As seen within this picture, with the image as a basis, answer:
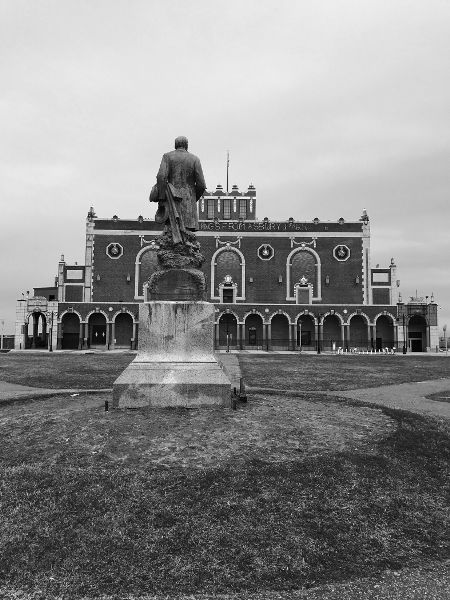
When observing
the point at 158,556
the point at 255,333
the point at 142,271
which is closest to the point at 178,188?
the point at 158,556

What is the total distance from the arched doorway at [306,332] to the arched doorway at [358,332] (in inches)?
153

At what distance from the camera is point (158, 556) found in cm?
367

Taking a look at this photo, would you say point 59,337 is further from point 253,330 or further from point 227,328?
point 253,330

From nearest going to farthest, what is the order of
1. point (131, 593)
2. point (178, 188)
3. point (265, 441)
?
point (131, 593) → point (265, 441) → point (178, 188)

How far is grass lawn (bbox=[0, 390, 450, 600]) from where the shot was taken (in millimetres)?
3520

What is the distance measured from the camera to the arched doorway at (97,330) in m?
49.9

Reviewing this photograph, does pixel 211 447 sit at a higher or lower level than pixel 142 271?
lower

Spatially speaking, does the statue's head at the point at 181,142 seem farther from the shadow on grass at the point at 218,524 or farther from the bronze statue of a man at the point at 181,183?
the shadow on grass at the point at 218,524

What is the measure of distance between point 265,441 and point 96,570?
2.90m

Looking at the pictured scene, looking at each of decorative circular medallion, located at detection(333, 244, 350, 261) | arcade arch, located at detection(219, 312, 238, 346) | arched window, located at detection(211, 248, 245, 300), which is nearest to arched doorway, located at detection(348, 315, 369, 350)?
decorative circular medallion, located at detection(333, 244, 350, 261)

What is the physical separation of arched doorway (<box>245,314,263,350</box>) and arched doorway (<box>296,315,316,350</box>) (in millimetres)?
4075

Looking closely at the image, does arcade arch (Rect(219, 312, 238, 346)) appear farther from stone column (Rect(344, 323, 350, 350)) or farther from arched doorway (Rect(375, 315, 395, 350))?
arched doorway (Rect(375, 315, 395, 350))

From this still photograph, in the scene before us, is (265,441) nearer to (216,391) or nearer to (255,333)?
(216,391)

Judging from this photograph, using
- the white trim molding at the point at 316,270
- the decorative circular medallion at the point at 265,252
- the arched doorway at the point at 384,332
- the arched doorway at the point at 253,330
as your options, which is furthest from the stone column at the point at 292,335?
the decorative circular medallion at the point at 265,252
